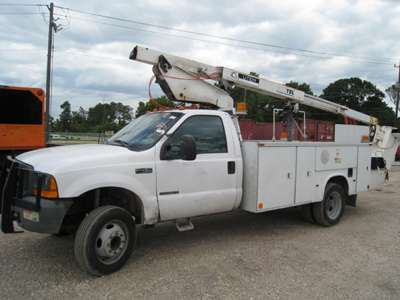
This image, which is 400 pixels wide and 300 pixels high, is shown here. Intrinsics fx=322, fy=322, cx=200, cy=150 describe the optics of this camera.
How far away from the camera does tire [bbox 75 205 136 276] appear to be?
3.61 meters

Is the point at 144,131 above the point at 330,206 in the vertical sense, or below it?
above

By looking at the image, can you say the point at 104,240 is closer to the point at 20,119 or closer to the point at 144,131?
the point at 144,131

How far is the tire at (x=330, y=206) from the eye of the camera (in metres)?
5.97

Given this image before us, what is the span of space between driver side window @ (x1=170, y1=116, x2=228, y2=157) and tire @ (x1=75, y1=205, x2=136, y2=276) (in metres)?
1.18

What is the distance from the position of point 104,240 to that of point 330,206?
4457 mm

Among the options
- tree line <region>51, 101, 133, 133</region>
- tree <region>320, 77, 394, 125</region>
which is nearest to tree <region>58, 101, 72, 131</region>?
tree line <region>51, 101, 133, 133</region>

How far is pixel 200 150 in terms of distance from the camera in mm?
4582

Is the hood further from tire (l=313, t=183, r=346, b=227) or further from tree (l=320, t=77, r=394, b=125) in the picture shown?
tree (l=320, t=77, r=394, b=125)

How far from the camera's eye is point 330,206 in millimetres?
6297

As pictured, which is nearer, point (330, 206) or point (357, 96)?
point (330, 206)


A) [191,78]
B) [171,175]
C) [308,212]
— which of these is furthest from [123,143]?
[308,212]

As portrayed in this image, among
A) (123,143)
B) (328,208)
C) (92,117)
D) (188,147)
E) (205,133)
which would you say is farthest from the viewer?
(92,117)

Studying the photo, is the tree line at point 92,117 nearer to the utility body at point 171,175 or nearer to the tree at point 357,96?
the tree at point 357,96

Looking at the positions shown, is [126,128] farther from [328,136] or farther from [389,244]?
[328,136]
